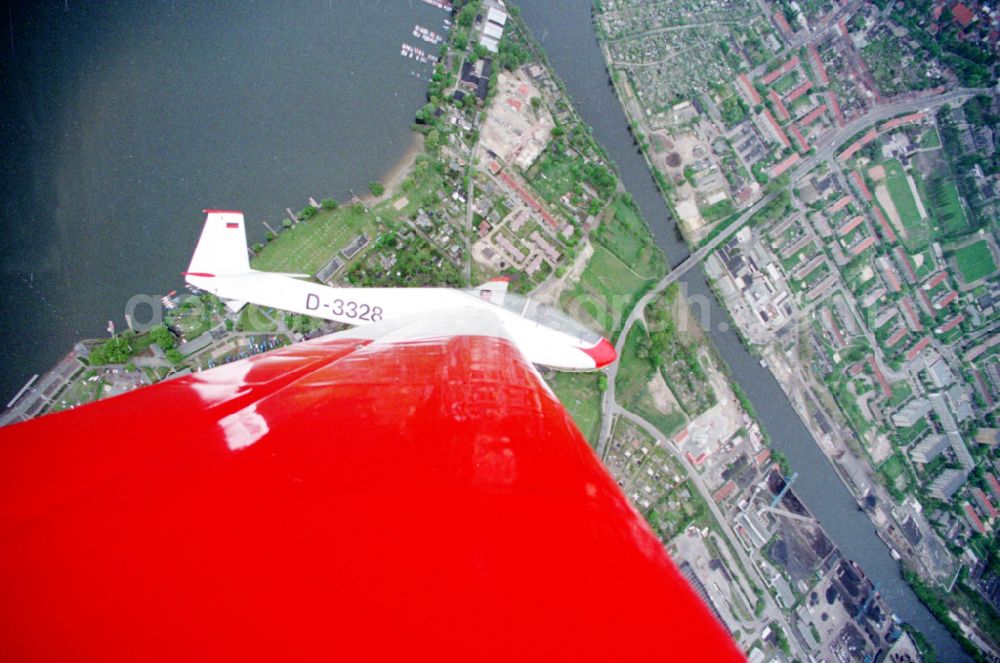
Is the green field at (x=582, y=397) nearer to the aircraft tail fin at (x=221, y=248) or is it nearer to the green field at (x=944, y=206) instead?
the aircraft tail fin at (x=221, y=248)

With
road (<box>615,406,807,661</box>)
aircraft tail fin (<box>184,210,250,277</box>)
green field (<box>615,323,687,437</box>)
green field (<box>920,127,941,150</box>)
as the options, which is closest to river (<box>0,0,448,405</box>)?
aircraft tail fin (<box>184,210,250,277</box>)

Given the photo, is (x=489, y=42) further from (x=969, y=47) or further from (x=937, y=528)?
(x=937, y=528)

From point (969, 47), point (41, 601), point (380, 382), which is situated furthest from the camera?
point (969, 47)

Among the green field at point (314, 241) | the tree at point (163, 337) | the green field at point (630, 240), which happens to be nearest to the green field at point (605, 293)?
the green field at point (630, 240)

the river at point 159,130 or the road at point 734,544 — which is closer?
the river at point 159,130

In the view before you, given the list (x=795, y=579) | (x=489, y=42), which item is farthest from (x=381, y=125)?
(x=795, y=579)
